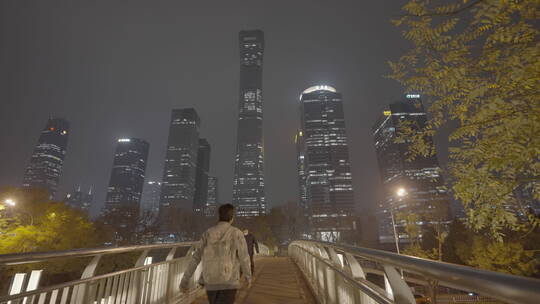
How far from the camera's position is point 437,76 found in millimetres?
4484

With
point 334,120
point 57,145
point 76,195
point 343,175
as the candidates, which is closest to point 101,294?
point 343,175

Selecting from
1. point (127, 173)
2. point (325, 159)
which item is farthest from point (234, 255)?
point (127, 173)

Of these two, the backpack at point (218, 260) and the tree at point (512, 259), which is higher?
the backpack at point (218, 260)

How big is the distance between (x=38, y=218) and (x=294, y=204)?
2147 inches

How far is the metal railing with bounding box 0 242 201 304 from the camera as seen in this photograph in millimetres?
2609

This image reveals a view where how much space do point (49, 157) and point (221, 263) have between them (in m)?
207

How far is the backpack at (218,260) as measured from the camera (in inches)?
121

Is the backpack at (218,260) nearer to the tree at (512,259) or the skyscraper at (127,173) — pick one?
the tree at (512,259)

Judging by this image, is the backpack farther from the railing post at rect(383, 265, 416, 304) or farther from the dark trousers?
the railing post at rect(383, 265, 416, 304)

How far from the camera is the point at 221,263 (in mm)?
3086

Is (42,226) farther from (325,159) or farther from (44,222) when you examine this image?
(325,159)

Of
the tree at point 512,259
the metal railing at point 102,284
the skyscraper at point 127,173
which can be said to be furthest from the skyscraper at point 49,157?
the tree at point 512,259

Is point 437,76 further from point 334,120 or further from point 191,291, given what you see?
point 334,120

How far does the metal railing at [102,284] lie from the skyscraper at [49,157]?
160m
